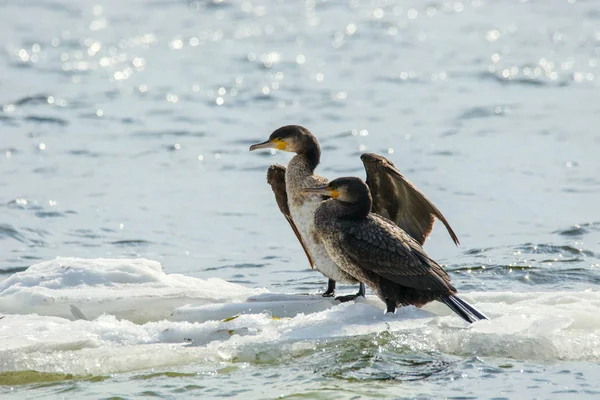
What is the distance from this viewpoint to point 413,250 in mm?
7254

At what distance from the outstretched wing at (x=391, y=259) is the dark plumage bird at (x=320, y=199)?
434 millimetres

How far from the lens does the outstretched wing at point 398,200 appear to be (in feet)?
25.1

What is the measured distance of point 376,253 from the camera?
715 cm

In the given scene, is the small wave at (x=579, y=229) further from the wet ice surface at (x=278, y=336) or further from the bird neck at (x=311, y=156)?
the bird neck at (x=311, y=156)

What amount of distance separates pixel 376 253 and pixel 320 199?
71 centimetres

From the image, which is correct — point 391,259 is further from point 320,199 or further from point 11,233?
point 11,233

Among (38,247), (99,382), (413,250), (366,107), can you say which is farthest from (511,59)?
(99,382)

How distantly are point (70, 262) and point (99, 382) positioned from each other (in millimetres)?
1683

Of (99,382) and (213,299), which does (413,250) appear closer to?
(213,299)

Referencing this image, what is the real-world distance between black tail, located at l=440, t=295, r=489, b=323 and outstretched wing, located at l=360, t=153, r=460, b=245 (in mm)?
620

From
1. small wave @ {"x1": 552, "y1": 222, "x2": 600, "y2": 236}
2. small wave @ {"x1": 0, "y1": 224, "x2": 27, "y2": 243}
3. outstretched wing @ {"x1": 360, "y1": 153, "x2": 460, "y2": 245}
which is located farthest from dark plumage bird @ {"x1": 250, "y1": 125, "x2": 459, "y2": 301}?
small wave @ {"x1": 0, "y1": 224, "x2": 27, "y2": 243}

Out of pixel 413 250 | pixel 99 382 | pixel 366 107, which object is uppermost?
pixel 366 107

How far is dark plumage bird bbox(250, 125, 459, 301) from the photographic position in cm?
767

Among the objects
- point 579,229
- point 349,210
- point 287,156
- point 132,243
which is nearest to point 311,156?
point 349,210
